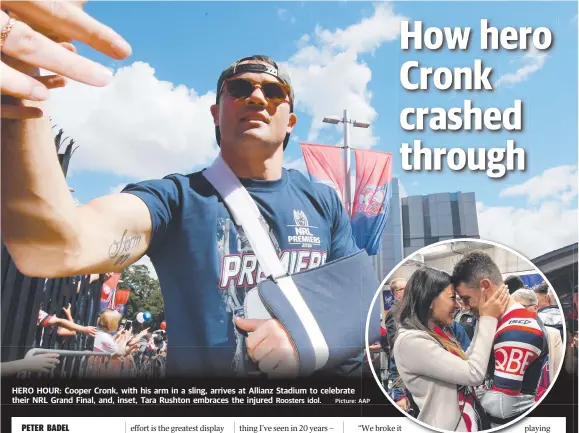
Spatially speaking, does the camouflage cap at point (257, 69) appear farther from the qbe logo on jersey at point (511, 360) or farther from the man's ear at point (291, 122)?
the qbe logo on jersey at point (511, 360)

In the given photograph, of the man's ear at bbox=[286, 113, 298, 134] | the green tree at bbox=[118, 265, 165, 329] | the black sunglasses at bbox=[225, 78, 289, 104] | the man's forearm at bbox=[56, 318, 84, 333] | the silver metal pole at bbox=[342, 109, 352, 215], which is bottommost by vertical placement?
the man's forearm at bbox=[56, 318, 84, 333]

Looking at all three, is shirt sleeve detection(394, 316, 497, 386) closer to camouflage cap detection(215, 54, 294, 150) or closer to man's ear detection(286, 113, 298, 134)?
man's ear detection(286, 113, 298, 134)

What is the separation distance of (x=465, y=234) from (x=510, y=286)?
0.48 meters

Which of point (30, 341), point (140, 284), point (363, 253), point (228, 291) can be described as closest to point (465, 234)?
point (363, 253)

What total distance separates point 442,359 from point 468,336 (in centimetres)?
26

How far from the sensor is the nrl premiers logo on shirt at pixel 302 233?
14.0 feet

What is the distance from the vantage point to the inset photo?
4219 millimetres

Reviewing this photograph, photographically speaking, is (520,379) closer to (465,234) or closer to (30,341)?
(465,234)

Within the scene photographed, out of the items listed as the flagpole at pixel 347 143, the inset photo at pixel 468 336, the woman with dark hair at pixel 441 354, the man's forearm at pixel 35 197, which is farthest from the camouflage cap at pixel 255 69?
the woman with dark hair at pixel 441 354

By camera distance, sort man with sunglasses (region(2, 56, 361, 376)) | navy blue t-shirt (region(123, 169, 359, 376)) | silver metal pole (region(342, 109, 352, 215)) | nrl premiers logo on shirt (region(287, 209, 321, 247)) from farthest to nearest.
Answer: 1. silver metal pole (region(342, 109, 352, 215))
2. nrl premiers logo on shirt (region(287, 209, 321, 247))
3. navy blue t-shirt (region(123, 169, 359, 376))
4. man with sunglasses (region(2, 56, 361, 376))

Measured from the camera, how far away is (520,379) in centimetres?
424

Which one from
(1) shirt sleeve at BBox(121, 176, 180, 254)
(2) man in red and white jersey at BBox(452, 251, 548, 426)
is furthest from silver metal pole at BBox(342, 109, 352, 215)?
(1) shirt sleeve at BBox(121, 176, 180, 254)

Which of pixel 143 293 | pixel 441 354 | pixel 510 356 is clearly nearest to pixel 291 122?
pixel 143 293

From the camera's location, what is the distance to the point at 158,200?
420 centimetres
